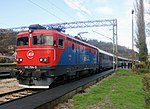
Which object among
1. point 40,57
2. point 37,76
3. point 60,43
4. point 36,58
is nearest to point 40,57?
point 40,57

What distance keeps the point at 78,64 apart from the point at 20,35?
630 cm

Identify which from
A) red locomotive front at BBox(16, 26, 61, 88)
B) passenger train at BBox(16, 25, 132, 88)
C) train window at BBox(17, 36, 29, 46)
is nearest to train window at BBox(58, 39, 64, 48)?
passenger train at BBox(16, 25, 132, 88)

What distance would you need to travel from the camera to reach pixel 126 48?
115750 mm

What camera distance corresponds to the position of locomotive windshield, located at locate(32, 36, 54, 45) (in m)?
16.4

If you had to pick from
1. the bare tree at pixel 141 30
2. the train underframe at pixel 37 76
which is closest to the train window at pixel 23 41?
the train underframe at pixel 37 76

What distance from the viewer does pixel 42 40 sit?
1658cm

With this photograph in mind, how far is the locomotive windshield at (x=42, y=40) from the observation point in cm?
1639

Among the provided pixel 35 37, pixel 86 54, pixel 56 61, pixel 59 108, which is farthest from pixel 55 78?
pixel 86 54

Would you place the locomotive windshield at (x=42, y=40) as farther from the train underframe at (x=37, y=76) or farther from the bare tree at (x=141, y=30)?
the bare tree at (x=141, y=30)

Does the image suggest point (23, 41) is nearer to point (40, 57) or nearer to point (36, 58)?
point (36, 58)

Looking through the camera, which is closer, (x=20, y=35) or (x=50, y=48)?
(x=50, y=48)

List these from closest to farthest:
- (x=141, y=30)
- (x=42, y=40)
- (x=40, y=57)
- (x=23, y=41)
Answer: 1. (x=40, y=57)
2. (x=42, y=40)
3. (x=23, y=41)
4. (x=141, y=30)

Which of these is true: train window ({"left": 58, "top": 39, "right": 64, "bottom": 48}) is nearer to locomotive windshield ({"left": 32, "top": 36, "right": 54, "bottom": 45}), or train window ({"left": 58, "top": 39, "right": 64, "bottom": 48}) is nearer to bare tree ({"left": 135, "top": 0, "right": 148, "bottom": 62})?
locomotive windshield ({"left": 32, "top": 36, "right": 54, "bottom": 45})

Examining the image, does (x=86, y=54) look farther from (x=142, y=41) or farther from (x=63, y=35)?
(x=142, y=41)
